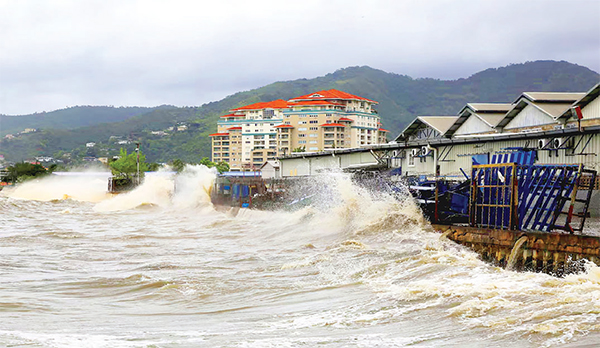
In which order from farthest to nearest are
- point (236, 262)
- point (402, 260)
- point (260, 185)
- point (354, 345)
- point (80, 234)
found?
point (260, 185) → point (80, 234) → point (236, 262) → point (402, 260) → point (354, 345)

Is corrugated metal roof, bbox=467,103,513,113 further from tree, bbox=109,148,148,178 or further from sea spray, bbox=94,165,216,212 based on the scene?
tree, bbox=109,148,148,178

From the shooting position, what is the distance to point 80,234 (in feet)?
104

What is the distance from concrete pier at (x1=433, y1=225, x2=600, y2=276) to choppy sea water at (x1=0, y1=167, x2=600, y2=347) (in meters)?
0.68

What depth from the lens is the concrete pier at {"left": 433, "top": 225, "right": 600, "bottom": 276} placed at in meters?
15.7

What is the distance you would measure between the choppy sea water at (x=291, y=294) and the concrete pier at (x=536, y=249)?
68 cm

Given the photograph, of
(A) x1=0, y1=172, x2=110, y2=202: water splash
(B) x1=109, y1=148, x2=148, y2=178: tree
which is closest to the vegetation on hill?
(A) x1=0, y1=172, x2=110, y2=202: water splash

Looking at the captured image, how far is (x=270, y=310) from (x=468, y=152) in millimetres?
25459

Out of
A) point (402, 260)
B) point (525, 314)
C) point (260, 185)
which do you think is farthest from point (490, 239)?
point (260, 185)

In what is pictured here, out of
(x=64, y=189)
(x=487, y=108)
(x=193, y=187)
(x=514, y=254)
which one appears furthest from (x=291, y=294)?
(x=64, y=189)

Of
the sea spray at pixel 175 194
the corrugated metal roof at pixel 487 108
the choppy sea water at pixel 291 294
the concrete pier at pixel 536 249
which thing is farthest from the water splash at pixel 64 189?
the concrete pier at pixel 536 249

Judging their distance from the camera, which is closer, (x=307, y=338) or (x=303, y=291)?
(x=307, y=338)

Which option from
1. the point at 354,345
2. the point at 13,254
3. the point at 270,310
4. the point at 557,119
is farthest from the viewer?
the point at 557,119

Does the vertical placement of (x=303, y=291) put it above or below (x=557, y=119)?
below

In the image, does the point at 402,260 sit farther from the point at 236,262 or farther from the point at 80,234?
the point at 80,234
